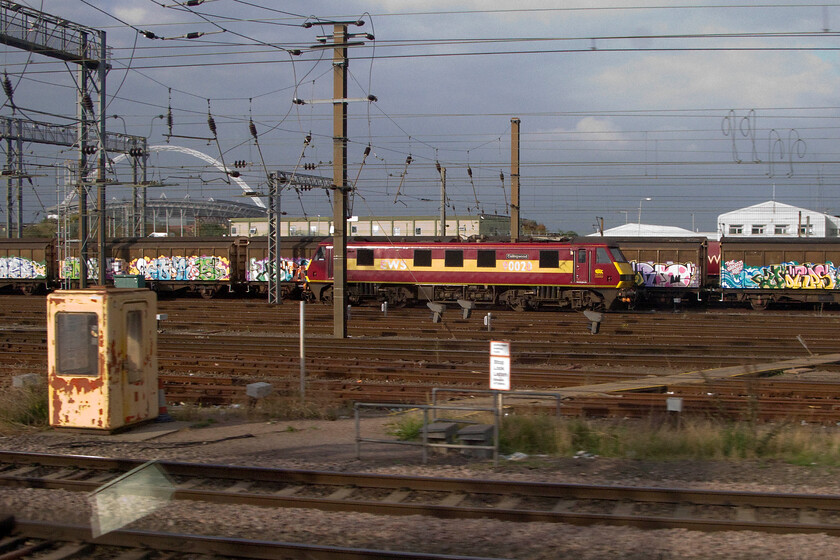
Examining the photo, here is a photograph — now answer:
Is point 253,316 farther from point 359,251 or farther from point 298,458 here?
point 298,458

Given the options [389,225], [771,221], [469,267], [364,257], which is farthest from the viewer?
[389,225]

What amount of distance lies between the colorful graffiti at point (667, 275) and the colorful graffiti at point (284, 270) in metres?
15.3

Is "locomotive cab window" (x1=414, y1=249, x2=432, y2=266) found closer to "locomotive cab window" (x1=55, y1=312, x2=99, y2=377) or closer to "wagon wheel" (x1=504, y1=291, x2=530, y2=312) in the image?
"wagon wheel" (x1=504, y1=291, x2=530, y2=312)

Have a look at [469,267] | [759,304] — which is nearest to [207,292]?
[469,267]

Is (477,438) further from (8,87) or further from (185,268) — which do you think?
(185,268)

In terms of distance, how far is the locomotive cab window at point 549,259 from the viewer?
2727cm

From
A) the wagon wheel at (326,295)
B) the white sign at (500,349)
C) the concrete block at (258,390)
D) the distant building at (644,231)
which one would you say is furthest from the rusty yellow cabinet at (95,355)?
the distant building at (644,231)

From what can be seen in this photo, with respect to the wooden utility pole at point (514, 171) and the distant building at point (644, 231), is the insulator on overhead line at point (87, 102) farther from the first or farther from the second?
the distant building at point (644, 231)

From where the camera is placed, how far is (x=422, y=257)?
95.6 feet

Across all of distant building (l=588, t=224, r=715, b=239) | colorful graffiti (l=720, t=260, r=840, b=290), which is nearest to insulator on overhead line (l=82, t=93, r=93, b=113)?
colorful graffiti (l=720, t=260, r=840, b=290)

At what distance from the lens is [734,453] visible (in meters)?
8.93

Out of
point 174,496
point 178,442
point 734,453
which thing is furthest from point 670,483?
point 178,442

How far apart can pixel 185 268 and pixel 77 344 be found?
27.6 metres

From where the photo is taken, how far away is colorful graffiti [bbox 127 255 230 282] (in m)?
35.9
